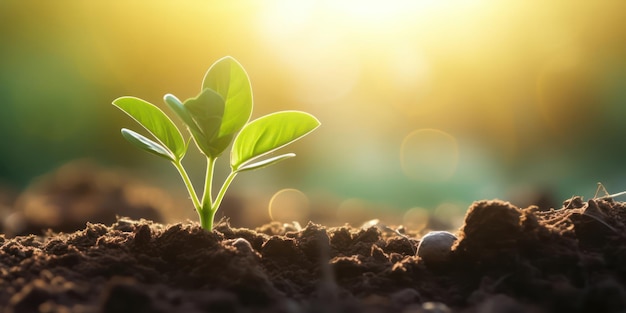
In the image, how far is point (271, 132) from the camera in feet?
6.38

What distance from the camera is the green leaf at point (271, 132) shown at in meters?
1.91

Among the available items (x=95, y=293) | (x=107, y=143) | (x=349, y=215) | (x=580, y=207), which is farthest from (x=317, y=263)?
(x=107, y=143)

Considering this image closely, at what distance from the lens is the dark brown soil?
4.30 feet

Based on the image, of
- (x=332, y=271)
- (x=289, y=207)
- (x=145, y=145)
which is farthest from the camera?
(x=289, y=207)

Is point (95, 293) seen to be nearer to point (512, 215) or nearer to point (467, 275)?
point (467, 275)

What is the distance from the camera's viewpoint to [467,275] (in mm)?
1686

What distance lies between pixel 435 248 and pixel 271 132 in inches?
27.8

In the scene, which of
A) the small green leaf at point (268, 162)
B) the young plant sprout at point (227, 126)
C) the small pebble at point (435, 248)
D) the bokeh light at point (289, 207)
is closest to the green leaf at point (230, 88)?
the young plant sprout at point (227, 126)

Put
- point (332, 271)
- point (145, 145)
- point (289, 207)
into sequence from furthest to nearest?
point (289, 207), point (145, 145), point (332, 271)

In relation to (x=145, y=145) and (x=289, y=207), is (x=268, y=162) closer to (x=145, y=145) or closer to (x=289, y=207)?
(x=145, y=145)

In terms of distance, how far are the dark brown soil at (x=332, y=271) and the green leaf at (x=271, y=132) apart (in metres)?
0.33

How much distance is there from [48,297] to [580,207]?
1.85m

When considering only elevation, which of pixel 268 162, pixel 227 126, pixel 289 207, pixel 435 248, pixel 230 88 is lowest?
pixel 435 248

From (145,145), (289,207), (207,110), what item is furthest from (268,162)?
(289,207)
